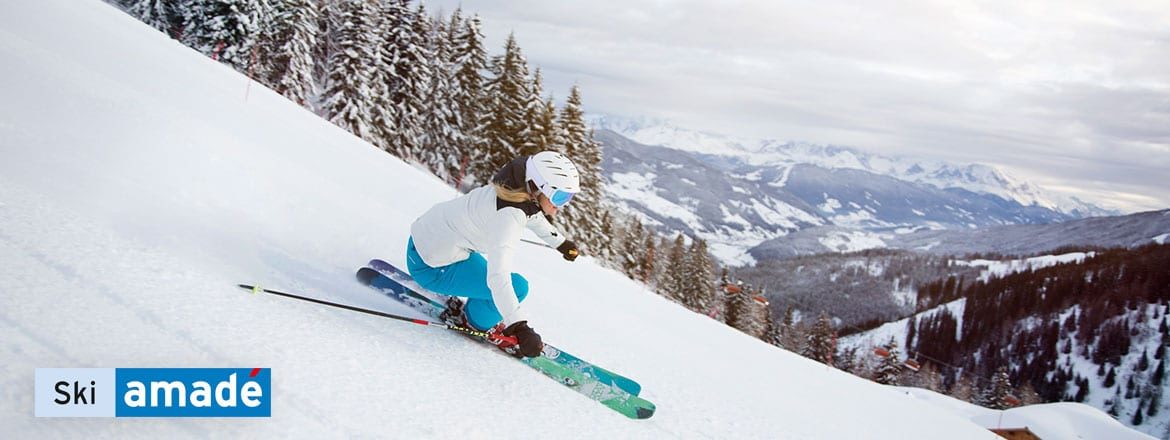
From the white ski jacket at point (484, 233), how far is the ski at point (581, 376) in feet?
1.84

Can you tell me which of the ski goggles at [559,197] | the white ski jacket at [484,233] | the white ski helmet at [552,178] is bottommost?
the white ski jacket at [484,233]

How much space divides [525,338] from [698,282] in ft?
169

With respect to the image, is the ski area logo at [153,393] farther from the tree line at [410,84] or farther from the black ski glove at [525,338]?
the tree line at [410,84]

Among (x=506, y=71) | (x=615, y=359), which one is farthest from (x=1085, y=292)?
(x=615, y=359)

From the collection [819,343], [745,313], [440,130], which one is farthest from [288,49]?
[819,343]

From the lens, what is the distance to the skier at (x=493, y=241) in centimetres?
411

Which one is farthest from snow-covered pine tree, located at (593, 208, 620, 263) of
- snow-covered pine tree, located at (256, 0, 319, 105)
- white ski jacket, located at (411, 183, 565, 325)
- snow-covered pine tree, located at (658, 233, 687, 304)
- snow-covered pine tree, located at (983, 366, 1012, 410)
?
snow-covered pine tree, located at (983, 366, 1012, 410)

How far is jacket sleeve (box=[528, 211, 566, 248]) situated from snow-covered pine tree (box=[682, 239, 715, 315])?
162ft

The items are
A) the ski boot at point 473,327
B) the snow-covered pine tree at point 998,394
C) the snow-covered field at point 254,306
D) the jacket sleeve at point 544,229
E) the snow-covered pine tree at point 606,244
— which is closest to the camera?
the snow-covered field at point 254,306

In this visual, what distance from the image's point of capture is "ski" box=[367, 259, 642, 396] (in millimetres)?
4629

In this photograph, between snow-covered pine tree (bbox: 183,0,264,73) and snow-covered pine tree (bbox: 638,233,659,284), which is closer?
snow-covered pine tree (bbox: 183,0,264,73)

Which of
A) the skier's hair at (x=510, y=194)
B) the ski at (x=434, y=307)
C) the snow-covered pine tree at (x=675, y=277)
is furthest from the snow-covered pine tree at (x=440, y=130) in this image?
the skier's hair at (x=510, y=194)

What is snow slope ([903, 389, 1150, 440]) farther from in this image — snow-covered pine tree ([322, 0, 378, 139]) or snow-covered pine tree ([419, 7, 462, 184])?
snow-covered pine tree ([322, 0, 378, 139])

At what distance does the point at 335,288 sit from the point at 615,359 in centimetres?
270
